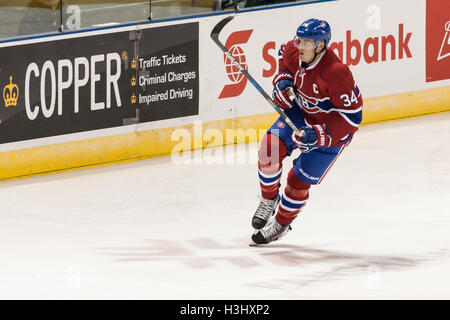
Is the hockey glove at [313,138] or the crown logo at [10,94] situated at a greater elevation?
the crown logo at [10,94]

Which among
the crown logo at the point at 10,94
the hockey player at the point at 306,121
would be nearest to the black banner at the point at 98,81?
the crown logo at the point at 10,94

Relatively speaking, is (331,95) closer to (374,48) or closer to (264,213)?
(264,213)

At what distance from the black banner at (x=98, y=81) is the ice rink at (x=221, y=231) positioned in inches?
16.0

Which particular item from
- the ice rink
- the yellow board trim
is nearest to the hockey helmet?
the ice rink

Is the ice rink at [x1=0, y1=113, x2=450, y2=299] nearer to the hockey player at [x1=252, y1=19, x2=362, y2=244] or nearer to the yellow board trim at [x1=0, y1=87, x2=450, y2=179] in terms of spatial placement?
the yellow board trim at [x1=0, y1=87, x2=450, y2=179]

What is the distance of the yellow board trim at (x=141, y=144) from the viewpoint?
9.89 meters

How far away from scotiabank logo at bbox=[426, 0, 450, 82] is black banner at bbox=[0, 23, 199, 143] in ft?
9.03

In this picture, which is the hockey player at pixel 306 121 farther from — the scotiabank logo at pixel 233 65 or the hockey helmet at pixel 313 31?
the scotiabank logo at pixel 233 65

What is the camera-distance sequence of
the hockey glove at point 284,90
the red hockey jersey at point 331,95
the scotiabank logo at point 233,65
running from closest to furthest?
the red hockey jersey at point 331,95, the hockey glove at point 284,90, the scotiabank logo at point 233,65

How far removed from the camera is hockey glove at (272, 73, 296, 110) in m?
7.63

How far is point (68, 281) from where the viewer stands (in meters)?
7.02

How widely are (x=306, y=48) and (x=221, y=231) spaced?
1524 mm

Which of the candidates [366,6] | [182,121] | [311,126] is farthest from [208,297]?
[366,6]

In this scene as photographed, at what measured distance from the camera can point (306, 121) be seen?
779 centimetres
